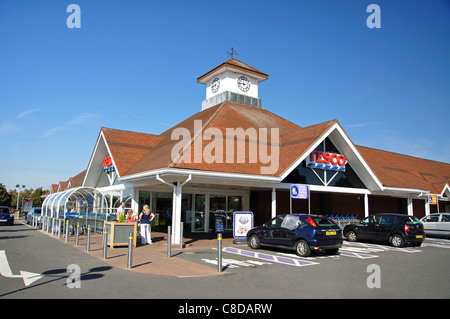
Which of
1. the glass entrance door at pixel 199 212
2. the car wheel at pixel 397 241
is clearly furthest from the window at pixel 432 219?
the glass entrance door at pixel 199 212

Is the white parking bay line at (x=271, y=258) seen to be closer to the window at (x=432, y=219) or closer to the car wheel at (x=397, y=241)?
the car wheel at (x=397, y=241)

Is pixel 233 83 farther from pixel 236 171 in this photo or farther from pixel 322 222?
pixel 322 222

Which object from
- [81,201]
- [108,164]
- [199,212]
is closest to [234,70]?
[108,164]

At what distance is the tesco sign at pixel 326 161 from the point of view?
1953 cm

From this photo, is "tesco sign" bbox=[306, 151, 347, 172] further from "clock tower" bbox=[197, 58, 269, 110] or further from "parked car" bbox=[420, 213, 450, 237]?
"clock tower" bbox=[197, 58, 269, 110]

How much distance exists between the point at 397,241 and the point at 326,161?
19.2 feet

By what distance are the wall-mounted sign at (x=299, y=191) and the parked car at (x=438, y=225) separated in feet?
31.1

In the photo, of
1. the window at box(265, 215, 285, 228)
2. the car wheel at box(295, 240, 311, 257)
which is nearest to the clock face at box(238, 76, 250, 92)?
the window at box(265, 215, 285, 228)

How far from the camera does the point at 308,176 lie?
19.6 meters

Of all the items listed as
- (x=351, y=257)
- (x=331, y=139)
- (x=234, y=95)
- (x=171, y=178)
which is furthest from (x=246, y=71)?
(x=351, y=257)

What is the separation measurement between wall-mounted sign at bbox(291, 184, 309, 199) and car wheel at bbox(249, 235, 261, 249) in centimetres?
380

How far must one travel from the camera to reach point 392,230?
16.0 meters
